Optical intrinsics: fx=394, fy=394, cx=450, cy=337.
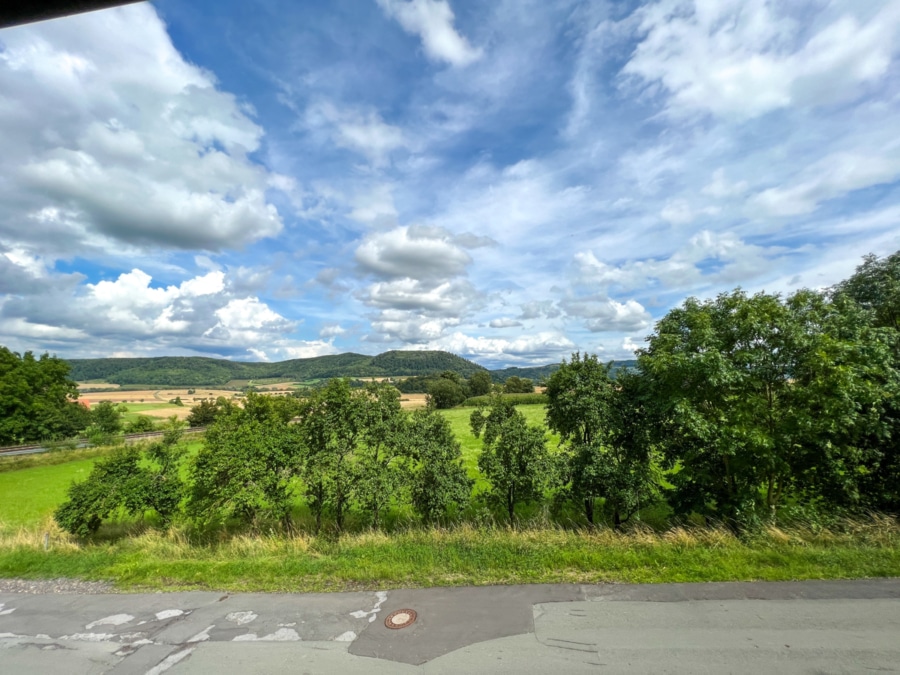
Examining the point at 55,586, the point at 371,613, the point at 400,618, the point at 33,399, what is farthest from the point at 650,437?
the point at 33,399

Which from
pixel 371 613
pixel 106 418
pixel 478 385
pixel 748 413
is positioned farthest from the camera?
pixel 478 385

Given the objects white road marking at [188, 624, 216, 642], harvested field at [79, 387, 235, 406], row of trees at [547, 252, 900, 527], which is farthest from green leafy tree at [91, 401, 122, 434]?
row of trees at [547, 252, 900, 527]

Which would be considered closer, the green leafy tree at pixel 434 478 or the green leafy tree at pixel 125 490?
the green leafy tree at pixel 434 478

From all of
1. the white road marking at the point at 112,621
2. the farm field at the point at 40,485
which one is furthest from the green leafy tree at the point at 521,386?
the white road marking at the point at 112,621

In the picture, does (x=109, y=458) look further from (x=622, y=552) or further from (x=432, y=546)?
(x=622, y=552)

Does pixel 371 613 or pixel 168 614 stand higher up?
pixel 371 613

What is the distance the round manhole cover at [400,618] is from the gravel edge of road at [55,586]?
593 centimetres

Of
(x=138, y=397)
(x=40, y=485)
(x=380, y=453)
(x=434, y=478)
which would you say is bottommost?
(x=40, y=485)

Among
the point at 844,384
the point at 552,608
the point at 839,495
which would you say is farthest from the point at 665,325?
the point at 552,608

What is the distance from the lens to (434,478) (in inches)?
447

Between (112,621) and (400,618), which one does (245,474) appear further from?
(400,618)

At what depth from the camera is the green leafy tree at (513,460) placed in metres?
11.2

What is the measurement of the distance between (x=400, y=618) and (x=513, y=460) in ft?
20.6

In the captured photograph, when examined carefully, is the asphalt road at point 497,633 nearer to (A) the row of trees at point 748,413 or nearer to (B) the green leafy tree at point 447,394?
(A) the row of trees at point 748,413
